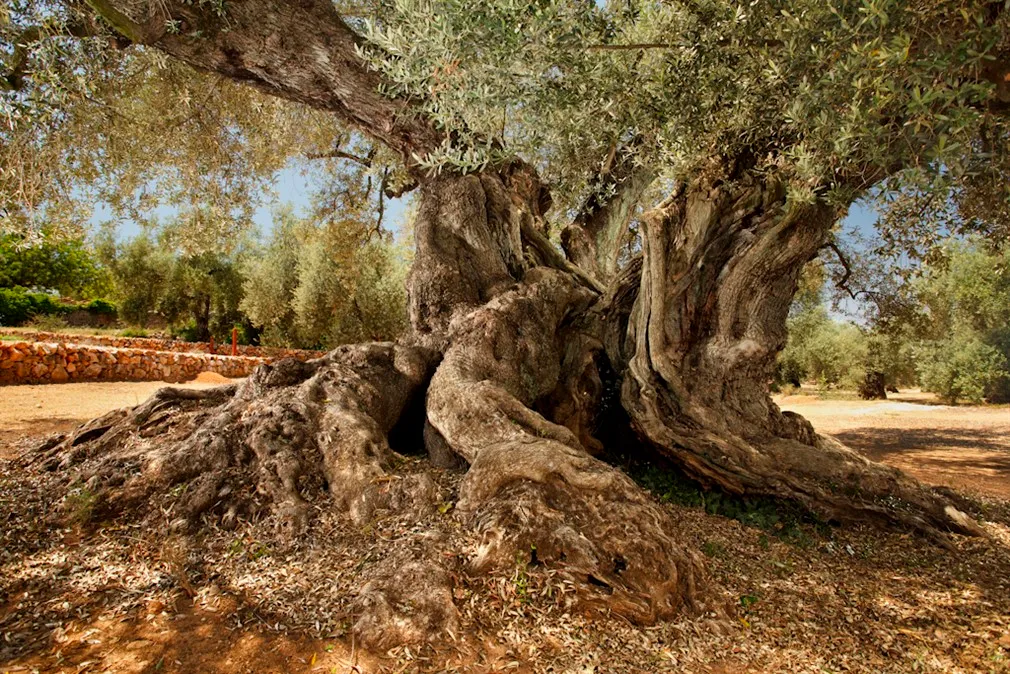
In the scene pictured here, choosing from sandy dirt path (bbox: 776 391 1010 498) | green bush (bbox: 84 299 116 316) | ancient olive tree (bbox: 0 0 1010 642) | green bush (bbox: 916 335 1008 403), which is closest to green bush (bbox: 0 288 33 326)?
green bush (bbox: 84 299 116 316)

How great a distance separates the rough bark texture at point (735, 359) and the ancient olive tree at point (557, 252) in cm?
3

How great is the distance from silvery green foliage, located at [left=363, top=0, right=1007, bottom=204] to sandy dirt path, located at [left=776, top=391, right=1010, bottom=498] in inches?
223

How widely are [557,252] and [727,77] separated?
10.0ft

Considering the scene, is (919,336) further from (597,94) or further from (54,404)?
(54,404)

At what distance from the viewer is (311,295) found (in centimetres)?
2312

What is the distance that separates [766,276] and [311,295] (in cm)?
2040

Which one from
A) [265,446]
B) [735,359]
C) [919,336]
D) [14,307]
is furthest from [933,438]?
[14,307]

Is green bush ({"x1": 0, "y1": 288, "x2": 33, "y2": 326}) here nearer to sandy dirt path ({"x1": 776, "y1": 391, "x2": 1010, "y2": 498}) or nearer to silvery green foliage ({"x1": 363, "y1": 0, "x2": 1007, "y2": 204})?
silvery green foliage ({"x1": 363, "y1": 0, "x2": 1007, "y2": 204})

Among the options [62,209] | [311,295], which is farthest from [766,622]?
[311,295]

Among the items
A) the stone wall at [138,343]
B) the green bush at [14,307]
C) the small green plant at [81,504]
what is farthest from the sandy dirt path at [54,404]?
the green bush at [14,307]

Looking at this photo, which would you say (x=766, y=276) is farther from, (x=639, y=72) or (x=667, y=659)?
(x=667, y=659)

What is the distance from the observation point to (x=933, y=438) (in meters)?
12.4

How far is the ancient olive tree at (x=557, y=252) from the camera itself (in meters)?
3.64

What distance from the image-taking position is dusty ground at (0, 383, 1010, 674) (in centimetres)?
276
